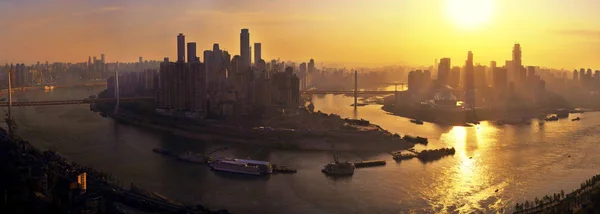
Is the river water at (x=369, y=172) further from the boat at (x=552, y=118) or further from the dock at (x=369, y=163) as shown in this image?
the boat at (x=552, y=118)

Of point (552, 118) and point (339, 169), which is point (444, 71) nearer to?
point (552, 118)

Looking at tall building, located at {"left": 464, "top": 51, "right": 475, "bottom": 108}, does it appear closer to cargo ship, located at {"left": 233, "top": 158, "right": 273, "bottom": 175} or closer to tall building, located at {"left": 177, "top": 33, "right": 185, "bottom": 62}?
tall building, located at {"left": 177, "top": 33, "right": 185, "bottom": 62}

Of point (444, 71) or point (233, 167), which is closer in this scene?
point (233, 167)

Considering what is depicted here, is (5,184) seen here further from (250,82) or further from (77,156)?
(250,82)

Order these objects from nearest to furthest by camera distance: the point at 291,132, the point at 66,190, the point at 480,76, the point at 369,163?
the point at 66,190 → the point at 369,163 → the point at 291,132 → the point at 480,76

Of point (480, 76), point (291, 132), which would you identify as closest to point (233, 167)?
point (291, 132)

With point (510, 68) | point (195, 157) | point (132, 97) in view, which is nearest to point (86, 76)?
point (132, 97)
